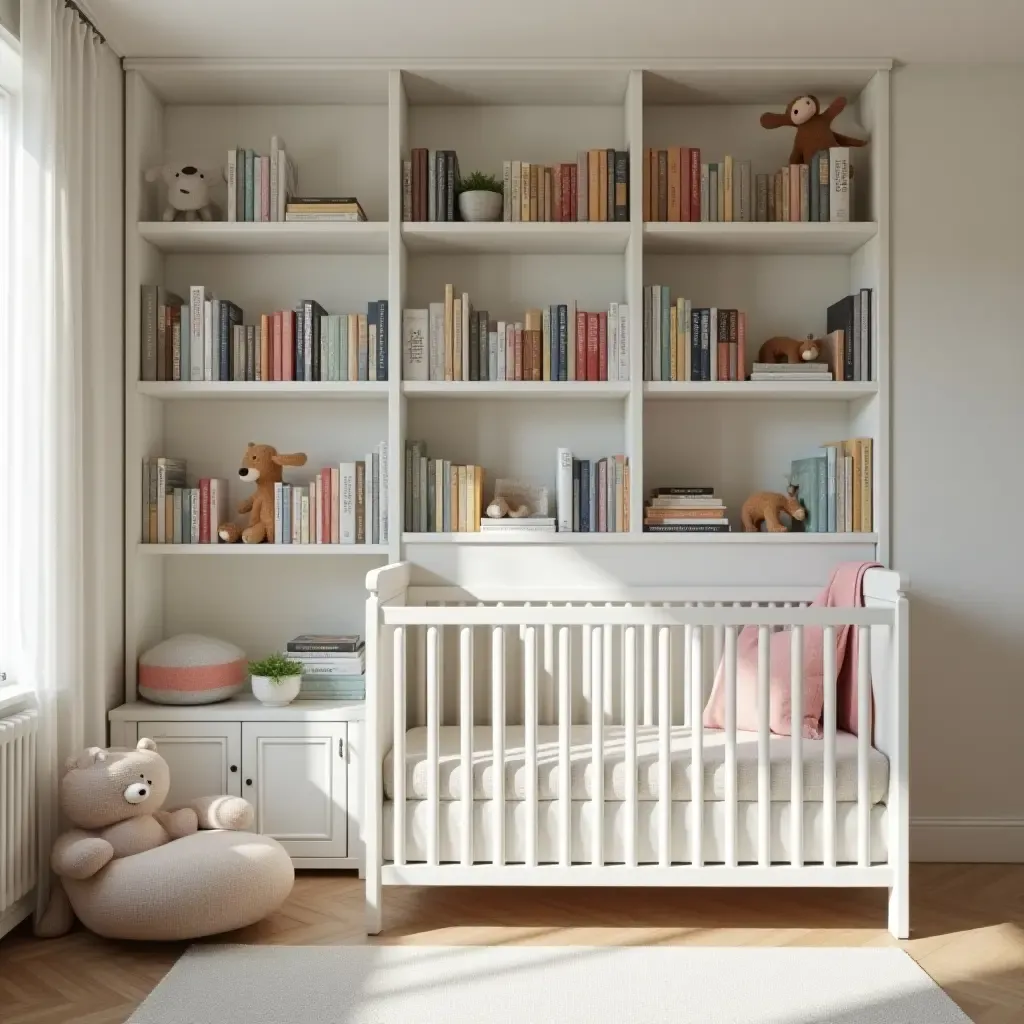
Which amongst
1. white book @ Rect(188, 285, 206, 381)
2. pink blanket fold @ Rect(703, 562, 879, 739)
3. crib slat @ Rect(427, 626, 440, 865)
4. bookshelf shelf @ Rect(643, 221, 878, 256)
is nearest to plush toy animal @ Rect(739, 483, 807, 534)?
pink blanket fold @ Rect(703, 562, 879, 739)

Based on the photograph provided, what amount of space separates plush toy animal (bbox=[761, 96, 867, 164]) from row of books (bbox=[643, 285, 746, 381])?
0.54 metres

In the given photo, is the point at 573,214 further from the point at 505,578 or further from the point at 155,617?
the point at 155,617

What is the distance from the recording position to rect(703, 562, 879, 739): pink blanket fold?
9.25ft

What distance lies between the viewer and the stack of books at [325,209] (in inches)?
123

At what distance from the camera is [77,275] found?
105 inches

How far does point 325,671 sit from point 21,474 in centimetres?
100

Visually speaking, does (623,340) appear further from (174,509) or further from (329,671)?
(174,509)

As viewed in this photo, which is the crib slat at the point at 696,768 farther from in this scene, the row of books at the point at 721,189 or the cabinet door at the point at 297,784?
the row of books at the point at 721,189

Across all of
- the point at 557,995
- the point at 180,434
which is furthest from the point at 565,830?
the point at 180,434

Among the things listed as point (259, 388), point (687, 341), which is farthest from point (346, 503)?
point (687, 341)

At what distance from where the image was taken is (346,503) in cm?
316

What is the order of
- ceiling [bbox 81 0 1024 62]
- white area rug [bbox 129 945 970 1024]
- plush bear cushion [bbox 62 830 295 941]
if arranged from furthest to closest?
ceiling [bbox 81 0 1024 62]
plush bear cushion [bbox 62 830 295 941]
white area rug [bbox 129 945 970 1024]

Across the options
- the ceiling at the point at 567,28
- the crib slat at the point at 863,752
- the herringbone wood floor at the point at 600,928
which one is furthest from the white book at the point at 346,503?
the crib slat at the point at 863,752

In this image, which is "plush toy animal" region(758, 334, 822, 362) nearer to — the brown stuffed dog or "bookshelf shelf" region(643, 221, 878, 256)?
"bookshelf shelf" region(643, 221, 878, 256)
